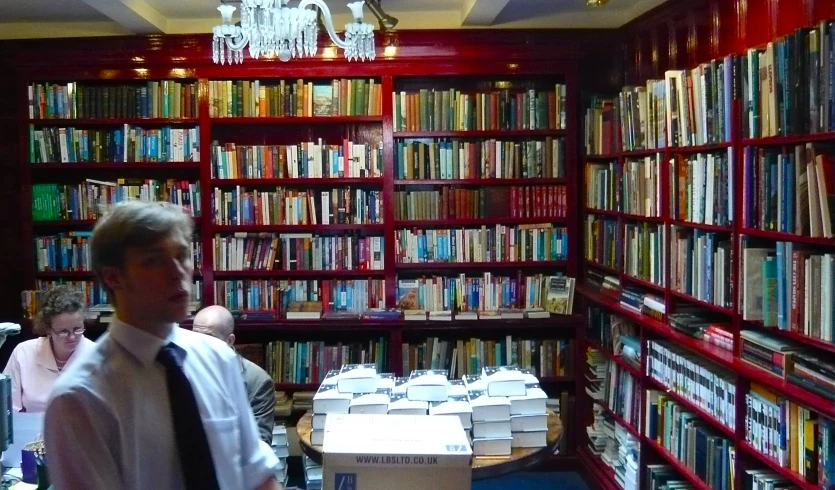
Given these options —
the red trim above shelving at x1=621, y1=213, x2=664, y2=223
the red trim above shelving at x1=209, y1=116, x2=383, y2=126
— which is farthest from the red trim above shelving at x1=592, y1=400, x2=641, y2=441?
the red trim above shelving at x1=209, y1=116, x2=383, y2=126

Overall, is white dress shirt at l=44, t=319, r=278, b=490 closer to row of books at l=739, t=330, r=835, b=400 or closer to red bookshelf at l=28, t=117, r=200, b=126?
row of books at l=739, t=330, r=835, b=400

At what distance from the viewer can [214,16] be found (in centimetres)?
463

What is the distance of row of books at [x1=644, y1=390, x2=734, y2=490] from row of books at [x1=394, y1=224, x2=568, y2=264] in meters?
1.24

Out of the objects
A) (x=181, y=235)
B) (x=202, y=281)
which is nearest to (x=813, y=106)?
(x=181, y=235)

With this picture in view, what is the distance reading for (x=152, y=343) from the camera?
1443 mm

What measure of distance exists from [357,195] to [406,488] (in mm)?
2965

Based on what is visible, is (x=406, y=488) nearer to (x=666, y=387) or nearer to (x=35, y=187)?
(x=666, y=387)

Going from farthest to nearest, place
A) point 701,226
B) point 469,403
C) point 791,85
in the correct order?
point 701,226, point 469,403, point 791,85

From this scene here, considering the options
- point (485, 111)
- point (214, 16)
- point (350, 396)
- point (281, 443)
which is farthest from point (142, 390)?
point (214, 16)

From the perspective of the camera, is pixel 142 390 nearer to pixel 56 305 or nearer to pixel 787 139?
pixel 787 139

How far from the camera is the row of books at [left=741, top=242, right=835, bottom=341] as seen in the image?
2326 mm

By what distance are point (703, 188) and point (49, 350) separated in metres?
2.89

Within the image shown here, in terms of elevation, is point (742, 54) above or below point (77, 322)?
above

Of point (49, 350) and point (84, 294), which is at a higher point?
point (84, 294)
